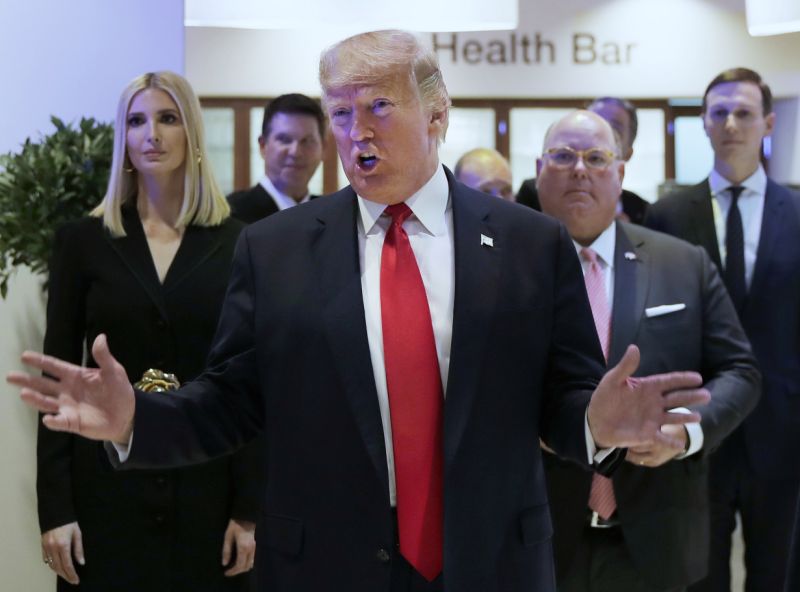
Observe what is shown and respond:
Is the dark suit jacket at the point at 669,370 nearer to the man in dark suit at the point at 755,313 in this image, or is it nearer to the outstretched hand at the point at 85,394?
the man in dark suit at the point at 755,313

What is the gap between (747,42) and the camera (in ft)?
33.9

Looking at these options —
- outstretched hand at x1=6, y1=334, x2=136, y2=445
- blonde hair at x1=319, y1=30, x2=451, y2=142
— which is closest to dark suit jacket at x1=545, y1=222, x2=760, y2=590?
blonde hair at x1=319, y1=30, x2=451, y2=142

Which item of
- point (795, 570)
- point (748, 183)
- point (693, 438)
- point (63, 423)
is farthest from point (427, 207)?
point (748, 183)

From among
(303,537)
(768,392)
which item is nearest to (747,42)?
(768,392)

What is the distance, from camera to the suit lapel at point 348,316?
2035 mm

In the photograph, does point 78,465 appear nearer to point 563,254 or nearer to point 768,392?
point 563,254

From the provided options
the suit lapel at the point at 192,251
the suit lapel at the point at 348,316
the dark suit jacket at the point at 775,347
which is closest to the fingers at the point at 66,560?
the suit lapel at the point at 192,251

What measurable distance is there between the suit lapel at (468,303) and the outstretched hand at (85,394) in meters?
0.55

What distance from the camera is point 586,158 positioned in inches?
131

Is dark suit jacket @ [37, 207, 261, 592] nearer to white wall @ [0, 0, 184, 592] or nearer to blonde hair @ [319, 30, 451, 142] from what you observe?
white wall @ [0, 0, 184, 592]

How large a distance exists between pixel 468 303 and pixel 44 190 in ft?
6.16

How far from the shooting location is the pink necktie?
2992 mm

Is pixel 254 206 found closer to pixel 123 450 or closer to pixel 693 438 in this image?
pixel 693 438

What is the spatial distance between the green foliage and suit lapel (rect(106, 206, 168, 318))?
1.27ft
